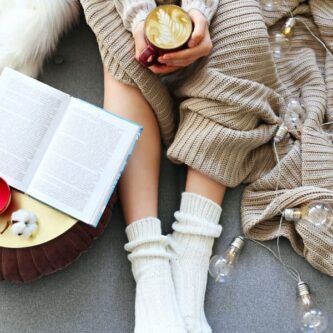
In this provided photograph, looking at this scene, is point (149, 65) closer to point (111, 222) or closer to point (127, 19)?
point (127, 19)

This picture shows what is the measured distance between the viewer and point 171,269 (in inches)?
37.0

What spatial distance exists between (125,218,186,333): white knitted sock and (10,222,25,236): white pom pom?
0.66 feet

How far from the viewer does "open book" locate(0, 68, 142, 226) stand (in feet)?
2.88

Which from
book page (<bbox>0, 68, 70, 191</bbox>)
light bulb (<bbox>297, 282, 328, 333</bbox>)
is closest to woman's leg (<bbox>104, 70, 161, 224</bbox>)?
book page (<bbox>0, 68, 70, 191</bbox>)

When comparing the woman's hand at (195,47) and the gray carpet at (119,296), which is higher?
the woman's hand at (195,47)

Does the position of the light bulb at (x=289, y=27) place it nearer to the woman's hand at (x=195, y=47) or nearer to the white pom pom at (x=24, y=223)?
the woman's hand at (x=195, y=47)

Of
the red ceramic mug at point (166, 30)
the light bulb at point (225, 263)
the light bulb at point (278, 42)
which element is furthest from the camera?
the light bulb at point (278, 42)

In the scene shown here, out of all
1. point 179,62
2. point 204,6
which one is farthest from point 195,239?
point 204,6

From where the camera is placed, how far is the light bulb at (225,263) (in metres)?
0.95

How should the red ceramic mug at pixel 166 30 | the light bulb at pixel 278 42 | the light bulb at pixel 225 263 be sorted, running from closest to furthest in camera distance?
the red ceramic mug at pixel 166 30 < the light bulb at pixel 225 263 < the light bulb at pixel 278 42

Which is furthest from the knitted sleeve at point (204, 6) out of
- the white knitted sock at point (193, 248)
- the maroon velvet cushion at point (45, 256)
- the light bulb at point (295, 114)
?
the maroon velvet cushion at point (45, 256)

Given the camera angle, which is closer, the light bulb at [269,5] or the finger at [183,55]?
the finger at [183,55]

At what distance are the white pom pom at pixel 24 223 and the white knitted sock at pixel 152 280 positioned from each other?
0.60 ft

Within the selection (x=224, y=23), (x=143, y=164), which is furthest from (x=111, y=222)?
(x=224, y=23)
